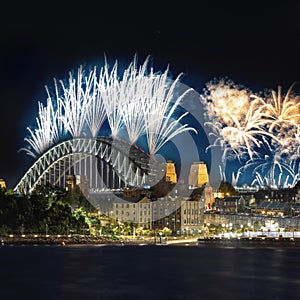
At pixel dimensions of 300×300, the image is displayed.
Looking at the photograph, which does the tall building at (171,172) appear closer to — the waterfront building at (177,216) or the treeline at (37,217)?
the waterfront building at (177,216)

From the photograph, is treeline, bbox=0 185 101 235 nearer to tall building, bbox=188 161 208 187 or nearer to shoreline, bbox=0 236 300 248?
shoreline, bbox=0 236 300 248

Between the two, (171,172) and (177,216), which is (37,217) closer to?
(177,216)

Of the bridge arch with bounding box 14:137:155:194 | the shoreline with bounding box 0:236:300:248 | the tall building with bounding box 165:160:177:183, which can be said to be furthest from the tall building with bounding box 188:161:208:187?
the shoreline with bounding box 0:236:300:248

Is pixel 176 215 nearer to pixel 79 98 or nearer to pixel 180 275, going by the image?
pixel 79 98

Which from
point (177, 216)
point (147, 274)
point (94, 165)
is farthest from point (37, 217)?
point (147, 274)

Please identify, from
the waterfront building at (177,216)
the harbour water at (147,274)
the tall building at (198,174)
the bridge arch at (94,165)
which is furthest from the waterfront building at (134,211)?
the tall building at (198,174)

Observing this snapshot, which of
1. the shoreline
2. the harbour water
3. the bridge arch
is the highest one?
the bridge arch
